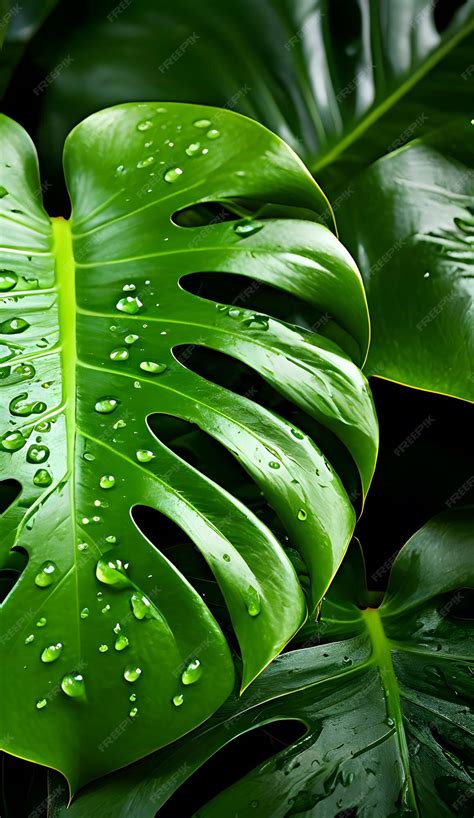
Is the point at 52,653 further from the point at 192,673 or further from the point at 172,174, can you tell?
the point at 172,174

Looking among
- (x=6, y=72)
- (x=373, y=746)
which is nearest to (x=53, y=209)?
(x=6, y=72)

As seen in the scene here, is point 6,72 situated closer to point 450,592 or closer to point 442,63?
point 442,63

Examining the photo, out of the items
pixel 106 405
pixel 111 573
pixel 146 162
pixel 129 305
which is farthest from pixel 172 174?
pixel 111 573

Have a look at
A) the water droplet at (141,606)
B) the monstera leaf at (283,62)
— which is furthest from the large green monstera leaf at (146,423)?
the monstera leaf at (283,62)

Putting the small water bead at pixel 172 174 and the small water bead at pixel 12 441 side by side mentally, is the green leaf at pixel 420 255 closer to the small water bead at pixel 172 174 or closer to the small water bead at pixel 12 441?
the small water bead at pixel 172 174

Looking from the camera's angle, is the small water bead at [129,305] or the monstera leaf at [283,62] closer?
the small water bead at [129,305]

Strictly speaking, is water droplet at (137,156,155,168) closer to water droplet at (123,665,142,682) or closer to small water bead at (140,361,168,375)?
small water bead at (140,361,168,375)

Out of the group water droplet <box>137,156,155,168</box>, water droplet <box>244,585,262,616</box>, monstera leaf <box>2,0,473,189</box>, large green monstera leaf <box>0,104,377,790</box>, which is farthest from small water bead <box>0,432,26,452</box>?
monstera leaf <box>2,0,473,189</box>

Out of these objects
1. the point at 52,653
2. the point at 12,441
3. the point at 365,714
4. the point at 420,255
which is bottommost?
the point at 365,714
